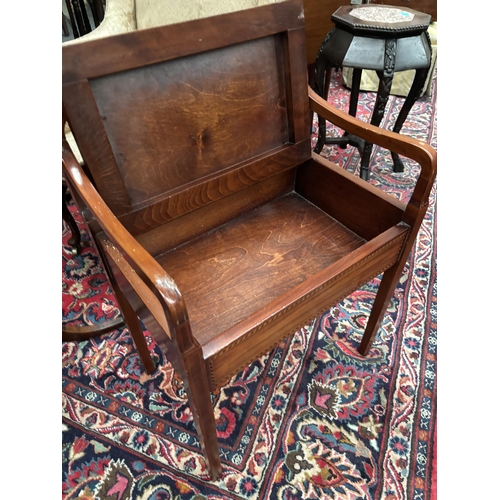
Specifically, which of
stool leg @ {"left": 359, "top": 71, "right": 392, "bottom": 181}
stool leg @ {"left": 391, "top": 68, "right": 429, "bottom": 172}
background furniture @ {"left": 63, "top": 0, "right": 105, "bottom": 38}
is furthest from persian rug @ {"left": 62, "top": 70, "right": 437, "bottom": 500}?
background furniture @ {"left": 63, "top": 0, "right": 105, "bottom": 38}

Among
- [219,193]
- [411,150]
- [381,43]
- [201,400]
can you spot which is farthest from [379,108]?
[201,400]

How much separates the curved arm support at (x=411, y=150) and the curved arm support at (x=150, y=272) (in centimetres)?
57

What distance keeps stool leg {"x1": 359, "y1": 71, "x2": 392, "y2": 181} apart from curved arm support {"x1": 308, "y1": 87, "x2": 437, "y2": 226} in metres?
0.72

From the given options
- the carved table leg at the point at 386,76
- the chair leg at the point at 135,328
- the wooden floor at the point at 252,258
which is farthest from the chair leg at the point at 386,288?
the carved table leg at the point at 386,76

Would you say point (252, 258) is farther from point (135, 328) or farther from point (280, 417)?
point (280, 417)

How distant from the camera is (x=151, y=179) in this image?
0.81 meters

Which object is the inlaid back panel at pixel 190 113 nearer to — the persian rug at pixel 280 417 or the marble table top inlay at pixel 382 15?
the persian rug at pixel 280 417

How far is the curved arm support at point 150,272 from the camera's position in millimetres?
521

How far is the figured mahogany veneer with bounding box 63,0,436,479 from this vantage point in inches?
26.2

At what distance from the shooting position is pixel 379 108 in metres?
1.61

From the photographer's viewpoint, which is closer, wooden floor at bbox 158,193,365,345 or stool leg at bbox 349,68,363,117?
wooden floor at bbox 158,193,365,345

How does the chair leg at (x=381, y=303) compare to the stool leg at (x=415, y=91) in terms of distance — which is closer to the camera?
the chair leg at (x=381, y=303)

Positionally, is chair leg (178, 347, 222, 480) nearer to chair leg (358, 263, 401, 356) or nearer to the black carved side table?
chair leg (358, 263, 401, 356)

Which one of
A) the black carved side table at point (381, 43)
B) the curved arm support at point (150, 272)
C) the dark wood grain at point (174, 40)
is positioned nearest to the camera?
the curved arm support at point (150, 272)
